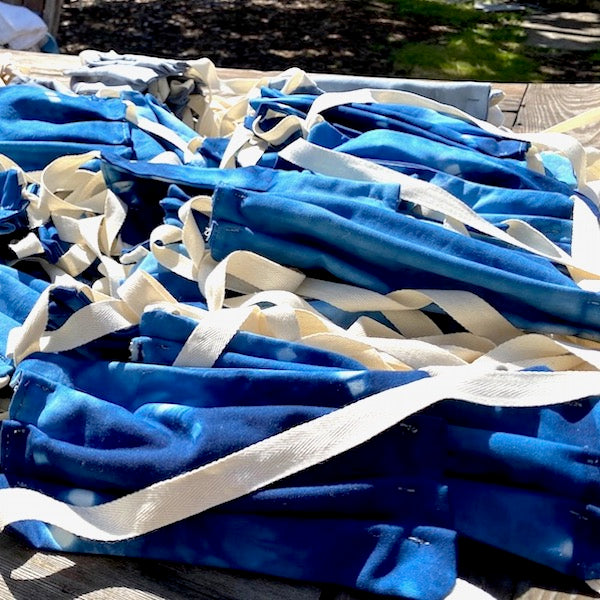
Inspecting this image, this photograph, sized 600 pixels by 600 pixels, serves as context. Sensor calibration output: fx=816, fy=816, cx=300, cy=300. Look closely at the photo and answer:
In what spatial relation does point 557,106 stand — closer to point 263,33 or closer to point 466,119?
point 466,119

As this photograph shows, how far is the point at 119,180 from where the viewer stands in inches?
52.4

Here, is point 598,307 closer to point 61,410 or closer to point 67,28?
point 61,410

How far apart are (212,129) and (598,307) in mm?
1003

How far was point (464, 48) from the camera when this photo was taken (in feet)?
17.2

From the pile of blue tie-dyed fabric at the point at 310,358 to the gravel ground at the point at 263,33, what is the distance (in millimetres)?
3878

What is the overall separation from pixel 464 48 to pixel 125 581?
4934 mm

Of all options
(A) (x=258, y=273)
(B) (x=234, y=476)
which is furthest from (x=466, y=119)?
(B) (x=234, y=476)

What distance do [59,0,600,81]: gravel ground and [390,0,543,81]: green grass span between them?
0.09m

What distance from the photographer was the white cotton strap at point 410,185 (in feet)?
3.76

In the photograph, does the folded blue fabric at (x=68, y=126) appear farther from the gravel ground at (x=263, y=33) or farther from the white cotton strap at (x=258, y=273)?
the gravel ground at (x=263, y=33)

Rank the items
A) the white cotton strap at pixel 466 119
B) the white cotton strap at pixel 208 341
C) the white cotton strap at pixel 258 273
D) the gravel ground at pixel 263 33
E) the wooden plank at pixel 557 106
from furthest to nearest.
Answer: the gravel ground at pixel 263 33 → the wooden plank at pixel 557 106 → the white cotton strap at pixel 466 119 → the white cotton strap at pixel 258 273 → the white cotton strap at pixel 208 341

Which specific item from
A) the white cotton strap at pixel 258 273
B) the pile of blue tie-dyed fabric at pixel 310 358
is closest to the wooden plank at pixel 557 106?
the pile of blue tie-dyed fabric at pixel 310 358

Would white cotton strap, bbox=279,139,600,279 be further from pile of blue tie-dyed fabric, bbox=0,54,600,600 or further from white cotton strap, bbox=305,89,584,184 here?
white cotton strap, bbox=305,89,584,184

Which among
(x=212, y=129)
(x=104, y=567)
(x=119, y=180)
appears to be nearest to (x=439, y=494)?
(x=104, y=567)
